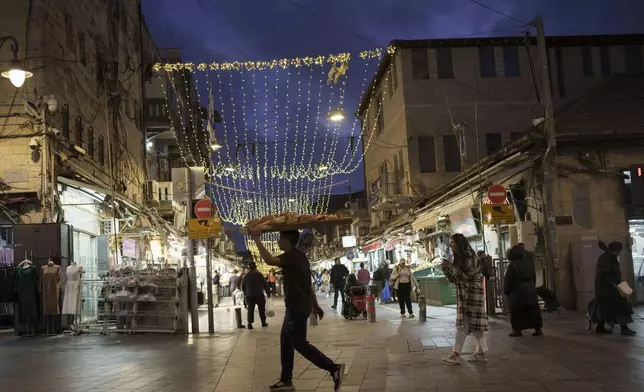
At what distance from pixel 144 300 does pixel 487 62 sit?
21793 mm

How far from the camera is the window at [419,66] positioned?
3334cm

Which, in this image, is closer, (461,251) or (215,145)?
(461,251)

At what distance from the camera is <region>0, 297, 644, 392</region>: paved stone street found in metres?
8.34

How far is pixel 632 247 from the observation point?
2020cm

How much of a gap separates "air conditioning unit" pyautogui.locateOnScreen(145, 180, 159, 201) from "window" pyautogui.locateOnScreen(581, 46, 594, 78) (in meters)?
20.1

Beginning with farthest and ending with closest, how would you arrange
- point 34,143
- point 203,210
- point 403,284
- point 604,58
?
1. point 604,58
2. point 403,284
3. point 34,143
4. point 203,210

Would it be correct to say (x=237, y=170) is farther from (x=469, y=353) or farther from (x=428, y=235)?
(x=469, y=353)

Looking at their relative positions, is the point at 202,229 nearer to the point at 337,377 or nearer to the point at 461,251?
the point at 461,251

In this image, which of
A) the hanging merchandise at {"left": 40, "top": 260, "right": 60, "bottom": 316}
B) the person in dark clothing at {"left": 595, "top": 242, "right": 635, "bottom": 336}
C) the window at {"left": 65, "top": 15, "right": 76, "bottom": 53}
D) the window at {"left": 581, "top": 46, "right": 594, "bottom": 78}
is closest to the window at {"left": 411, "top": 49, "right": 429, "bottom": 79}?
the window at {"left": 581, "top": 46, "right": 594, "bottom": 78}

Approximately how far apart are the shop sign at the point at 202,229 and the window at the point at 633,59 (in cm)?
2248

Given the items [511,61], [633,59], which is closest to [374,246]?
[511,61]

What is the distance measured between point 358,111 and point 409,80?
50.4ft

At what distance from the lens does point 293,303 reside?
7.87m

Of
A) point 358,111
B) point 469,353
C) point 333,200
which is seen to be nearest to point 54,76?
point 469,353
